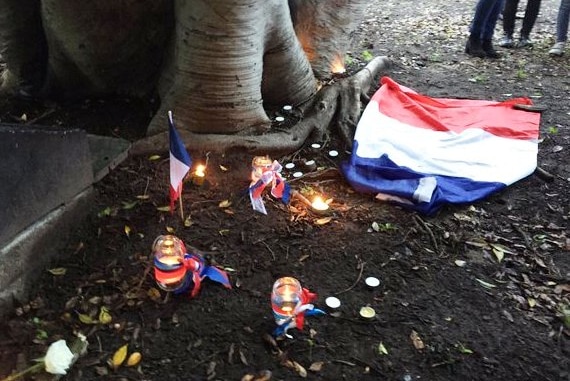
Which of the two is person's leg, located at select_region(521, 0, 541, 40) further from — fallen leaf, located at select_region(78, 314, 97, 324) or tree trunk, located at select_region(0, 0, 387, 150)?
fallen leaf, located at select_region(78, 314, 97, 324)

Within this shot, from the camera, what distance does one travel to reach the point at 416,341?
2709 millimetres

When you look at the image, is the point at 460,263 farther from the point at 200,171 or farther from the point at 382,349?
the point at 200,171

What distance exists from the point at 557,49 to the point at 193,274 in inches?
239

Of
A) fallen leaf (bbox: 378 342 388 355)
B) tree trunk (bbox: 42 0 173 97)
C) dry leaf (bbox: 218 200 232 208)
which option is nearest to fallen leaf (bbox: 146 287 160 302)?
dry leaf (bbox: 218 200 232 208)

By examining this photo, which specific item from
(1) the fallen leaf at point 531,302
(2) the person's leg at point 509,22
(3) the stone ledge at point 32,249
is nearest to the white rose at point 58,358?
(3) the stone ledge at point 32,249

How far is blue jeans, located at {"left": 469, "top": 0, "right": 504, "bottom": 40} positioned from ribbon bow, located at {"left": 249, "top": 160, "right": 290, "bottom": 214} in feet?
14.3

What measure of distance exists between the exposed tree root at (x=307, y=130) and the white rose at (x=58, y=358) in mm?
1791

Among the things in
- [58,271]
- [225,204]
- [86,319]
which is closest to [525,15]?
[225,204]

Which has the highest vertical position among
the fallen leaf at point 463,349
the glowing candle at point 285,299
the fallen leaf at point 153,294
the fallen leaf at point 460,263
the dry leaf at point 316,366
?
the glowing candle at point 285,299

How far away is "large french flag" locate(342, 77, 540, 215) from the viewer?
388 cm

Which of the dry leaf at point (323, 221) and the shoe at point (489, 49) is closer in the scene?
the dry leaf at point (323, 221)

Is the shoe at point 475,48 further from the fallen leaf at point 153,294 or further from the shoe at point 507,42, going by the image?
the fallen leaf at point 153,294

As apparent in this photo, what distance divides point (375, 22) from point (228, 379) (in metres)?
7.22

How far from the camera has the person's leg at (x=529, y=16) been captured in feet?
23.9
